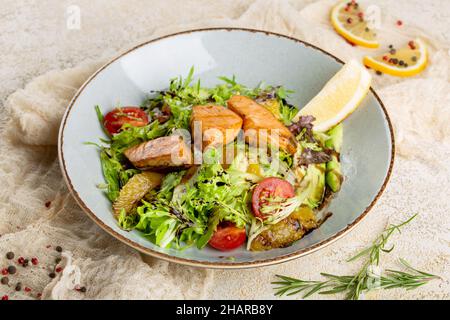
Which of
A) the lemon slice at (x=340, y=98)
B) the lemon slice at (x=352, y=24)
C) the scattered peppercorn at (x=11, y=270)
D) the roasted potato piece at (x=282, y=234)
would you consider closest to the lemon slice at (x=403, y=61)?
the lemon slice at (x=352, y=24)

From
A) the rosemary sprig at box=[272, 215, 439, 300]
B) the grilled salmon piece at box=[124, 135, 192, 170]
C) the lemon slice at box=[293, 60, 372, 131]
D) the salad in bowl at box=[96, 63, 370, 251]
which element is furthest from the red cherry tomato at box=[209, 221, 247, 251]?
the lemon slice at box=[293, 60, 372, 131]

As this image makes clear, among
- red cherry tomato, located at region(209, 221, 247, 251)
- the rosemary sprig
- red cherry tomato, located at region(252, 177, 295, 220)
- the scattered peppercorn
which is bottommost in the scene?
the scattered peppercorn

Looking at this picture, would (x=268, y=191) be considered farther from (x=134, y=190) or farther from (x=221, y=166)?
(x=134, y=190)

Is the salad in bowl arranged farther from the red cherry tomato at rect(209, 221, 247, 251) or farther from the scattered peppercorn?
the scattered peppercorn

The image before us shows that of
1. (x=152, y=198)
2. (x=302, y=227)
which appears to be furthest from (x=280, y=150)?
(x=152, y=198)

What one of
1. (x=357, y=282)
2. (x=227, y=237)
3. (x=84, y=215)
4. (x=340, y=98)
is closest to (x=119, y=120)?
(x=84, y=215)

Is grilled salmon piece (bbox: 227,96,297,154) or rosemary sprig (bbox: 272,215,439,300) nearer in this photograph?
rosemary sprig (bbox: 272,215,439,300)

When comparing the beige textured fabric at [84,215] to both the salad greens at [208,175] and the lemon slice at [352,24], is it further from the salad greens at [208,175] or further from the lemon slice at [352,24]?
the salad greens at [208,175]

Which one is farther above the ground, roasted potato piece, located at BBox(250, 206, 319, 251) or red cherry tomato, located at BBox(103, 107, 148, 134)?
red cherry tomato, located at BBox(103, 107, 148, 134)
